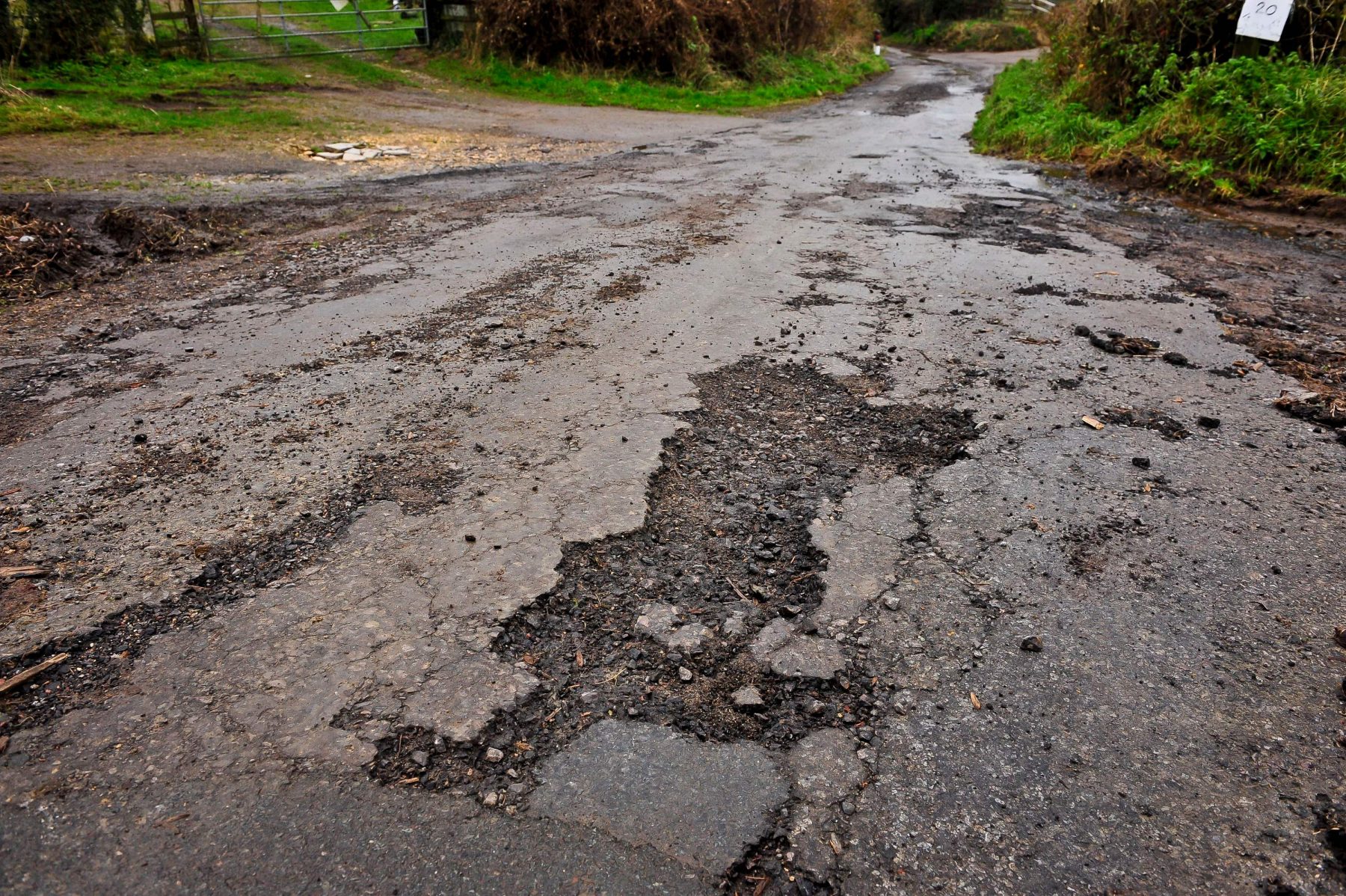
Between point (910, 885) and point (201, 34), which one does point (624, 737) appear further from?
point (201, 34)

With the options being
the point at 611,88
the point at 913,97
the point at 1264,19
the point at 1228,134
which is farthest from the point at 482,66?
the point at 1228,134

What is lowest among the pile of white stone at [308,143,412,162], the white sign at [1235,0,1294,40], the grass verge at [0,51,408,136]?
the pile of white stone at [308,143,412,162]

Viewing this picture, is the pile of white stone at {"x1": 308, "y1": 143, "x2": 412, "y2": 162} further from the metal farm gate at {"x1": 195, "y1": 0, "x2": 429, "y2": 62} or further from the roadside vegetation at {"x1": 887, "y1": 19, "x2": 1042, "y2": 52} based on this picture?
the roadside vegetation at {"x1": 887, "y1": 19, "x2": 1042, "y2": 52}

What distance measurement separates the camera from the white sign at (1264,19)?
8.75m

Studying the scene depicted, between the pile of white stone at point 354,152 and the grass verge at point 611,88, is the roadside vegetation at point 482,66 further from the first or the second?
the pile of white stone at point 354,152

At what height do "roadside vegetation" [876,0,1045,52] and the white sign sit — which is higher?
"roadside vegetation" [876,0,1045,52]

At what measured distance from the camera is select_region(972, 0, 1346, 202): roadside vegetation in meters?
8.05

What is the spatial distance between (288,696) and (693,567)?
4.15 ft

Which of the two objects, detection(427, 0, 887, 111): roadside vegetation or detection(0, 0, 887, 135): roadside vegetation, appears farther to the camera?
detection(427, 0, 887, 111): roadside vegetation

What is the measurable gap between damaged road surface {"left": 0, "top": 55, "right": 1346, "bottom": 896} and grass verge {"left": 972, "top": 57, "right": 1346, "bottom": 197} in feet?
12.1

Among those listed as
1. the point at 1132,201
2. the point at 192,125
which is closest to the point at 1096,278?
the point at 1132,201

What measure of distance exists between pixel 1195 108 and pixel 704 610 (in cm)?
1023

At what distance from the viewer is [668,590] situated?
2.57m

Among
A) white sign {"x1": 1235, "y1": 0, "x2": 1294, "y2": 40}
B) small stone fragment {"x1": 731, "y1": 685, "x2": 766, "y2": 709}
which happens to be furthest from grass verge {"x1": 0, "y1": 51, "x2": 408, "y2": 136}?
white sign {"x1": 1235, "y1": 0, "x2": 1294, "y2": 40}
